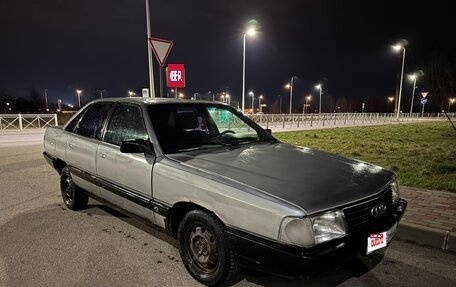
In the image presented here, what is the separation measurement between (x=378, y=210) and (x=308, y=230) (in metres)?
0.84

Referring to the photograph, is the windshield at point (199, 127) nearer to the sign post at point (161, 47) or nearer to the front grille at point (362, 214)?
the front grille at point (362, 214)

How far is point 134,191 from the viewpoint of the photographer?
3676mm

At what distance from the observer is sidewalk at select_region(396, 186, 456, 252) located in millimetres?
3963

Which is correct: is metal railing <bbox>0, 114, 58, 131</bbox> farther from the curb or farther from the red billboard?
the curb

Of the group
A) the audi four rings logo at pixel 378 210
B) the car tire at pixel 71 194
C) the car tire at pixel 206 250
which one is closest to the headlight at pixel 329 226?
the audi four rings logo at pixel 378 210

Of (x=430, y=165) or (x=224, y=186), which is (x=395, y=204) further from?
(x=430, y=165)

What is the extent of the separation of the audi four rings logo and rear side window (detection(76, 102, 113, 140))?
124 inches

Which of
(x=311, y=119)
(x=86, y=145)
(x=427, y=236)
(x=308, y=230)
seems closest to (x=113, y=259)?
(x=86, y=145)

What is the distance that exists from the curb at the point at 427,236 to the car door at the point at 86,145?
12.1 ft

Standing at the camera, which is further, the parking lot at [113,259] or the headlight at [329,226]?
the parking lot at [113,259]

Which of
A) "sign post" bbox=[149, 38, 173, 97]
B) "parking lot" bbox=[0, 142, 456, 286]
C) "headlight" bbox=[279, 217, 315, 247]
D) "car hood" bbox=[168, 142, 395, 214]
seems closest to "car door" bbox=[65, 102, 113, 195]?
"parking lot" bbox=[0, 142, 456, 286]

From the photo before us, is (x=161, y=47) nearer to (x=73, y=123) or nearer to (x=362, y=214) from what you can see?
(x=73, y=123)

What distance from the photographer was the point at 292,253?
2.43 meters

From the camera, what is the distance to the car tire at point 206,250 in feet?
9.33
